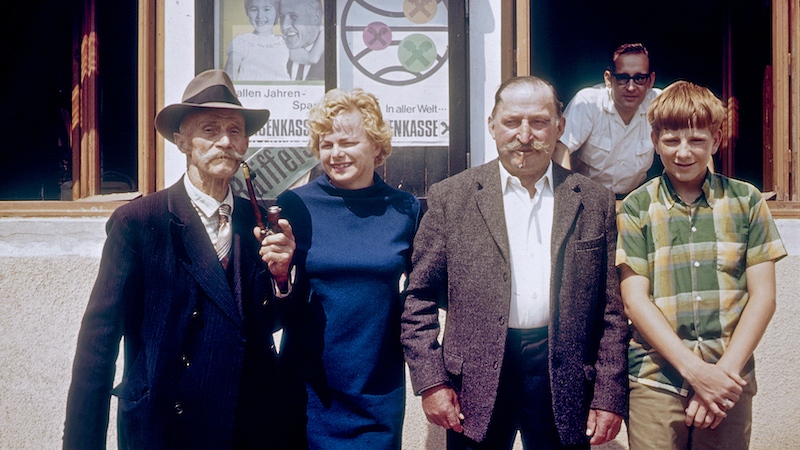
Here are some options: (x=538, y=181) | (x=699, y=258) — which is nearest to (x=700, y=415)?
(x=699, y=258)

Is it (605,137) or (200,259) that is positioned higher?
(605,137)

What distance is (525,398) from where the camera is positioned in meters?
1.97

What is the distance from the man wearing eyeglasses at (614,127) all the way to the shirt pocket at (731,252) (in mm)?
1706

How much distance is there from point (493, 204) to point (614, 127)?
2.07 m

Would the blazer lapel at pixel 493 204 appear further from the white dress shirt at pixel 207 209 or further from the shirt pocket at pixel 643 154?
the shirt pocket at pixel 643 154

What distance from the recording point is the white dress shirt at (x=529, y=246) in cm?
198

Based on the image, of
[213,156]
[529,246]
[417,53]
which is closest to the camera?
[213,156]

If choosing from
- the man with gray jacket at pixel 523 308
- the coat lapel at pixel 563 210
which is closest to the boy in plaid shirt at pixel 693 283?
the man with gray jacket at pixel 523 308

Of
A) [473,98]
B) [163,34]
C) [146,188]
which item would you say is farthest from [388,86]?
[146,188]

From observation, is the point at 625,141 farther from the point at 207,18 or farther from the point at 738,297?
the point at 207,18

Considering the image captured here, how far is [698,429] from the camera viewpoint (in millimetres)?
1971

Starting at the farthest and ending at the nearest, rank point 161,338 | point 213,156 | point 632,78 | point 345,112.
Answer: point 632,78 → point 345,112 → point 213,156 → point 161,338

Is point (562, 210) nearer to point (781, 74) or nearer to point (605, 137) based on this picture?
point (605, 137)

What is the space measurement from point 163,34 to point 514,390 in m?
3.20
